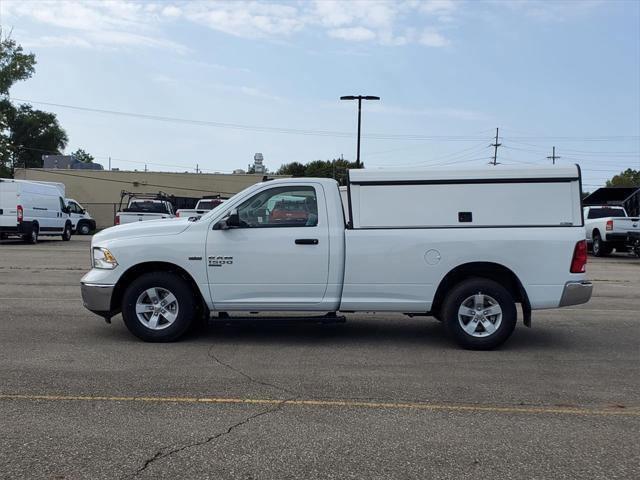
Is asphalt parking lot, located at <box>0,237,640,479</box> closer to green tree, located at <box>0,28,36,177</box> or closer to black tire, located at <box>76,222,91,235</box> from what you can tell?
black tire, located at <box>76,222,91,235</box>

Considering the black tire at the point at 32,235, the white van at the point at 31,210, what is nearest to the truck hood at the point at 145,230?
the white van at the point at 31,210

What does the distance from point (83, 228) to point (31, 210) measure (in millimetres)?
9558

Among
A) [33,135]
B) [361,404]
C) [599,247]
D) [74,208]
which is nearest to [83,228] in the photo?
[74,208]

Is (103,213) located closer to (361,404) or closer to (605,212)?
(605,212)

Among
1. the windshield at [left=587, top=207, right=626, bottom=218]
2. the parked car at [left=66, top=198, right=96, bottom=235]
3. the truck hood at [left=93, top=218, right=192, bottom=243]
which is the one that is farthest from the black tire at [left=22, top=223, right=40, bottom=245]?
the windshield at [left=587, top=207, right=626, bottom=218]

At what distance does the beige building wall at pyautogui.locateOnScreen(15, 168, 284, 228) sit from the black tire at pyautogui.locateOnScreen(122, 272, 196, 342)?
39.9 meters

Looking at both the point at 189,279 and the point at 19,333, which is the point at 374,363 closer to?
the point at 189,279

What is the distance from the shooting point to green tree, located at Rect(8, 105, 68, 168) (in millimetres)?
74688

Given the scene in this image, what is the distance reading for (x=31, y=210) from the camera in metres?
22.9

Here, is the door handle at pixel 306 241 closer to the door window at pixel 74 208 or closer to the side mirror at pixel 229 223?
the side mirror at pixel 229 223

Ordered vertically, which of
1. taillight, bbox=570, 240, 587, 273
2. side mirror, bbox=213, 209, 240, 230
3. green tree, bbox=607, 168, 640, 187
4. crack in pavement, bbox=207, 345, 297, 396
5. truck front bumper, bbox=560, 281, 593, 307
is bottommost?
crack in pavement, bbox=207, 345, 297, 396

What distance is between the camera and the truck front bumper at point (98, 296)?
6.96m

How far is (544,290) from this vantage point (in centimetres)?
681

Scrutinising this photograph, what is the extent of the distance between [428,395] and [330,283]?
6.67ft
